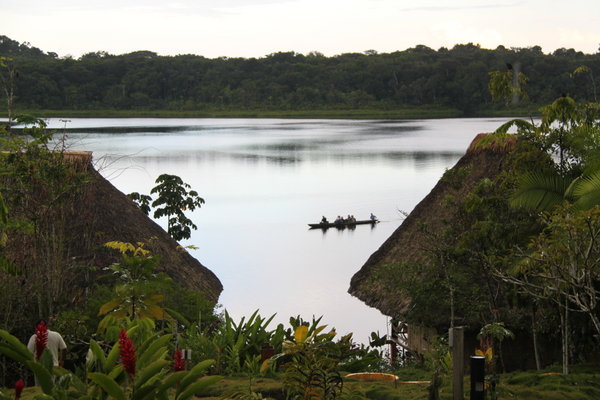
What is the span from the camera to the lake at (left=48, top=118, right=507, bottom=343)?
24625 millimetres

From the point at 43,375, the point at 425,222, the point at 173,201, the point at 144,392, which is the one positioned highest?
the point at 43,375

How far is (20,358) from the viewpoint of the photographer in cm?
643

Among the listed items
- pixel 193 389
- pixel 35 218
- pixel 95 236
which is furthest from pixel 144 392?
pixel 95 236

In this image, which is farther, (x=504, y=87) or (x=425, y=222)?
(x=425, y=222)

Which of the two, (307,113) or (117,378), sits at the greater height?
(307,113)

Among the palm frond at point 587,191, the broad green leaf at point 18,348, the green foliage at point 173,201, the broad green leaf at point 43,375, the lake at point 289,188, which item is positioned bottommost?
the lake at point 289,188

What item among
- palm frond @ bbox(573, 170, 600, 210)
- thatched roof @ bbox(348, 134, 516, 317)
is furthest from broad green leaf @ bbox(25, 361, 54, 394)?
thatched roof @ bbox(348, 134, 516, 317)

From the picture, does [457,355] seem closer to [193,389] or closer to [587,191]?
[193,389]

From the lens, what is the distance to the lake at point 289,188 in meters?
24.6

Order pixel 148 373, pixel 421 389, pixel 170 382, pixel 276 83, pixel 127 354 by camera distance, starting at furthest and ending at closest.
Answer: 1. pixel 276 83
2. pixel 421 389
3. pixel 148 373
4. pixel 170 382
5. pixel 127 354

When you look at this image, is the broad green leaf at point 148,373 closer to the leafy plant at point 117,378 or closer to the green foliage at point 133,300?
the leafy plant at point 117,378

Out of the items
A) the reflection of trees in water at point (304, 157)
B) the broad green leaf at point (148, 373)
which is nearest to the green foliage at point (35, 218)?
the broad green leaf at point (148, 373)

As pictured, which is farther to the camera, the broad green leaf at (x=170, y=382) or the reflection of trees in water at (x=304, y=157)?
the reflection of trees in water at (x=304, y=157)

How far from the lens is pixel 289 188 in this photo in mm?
54562
